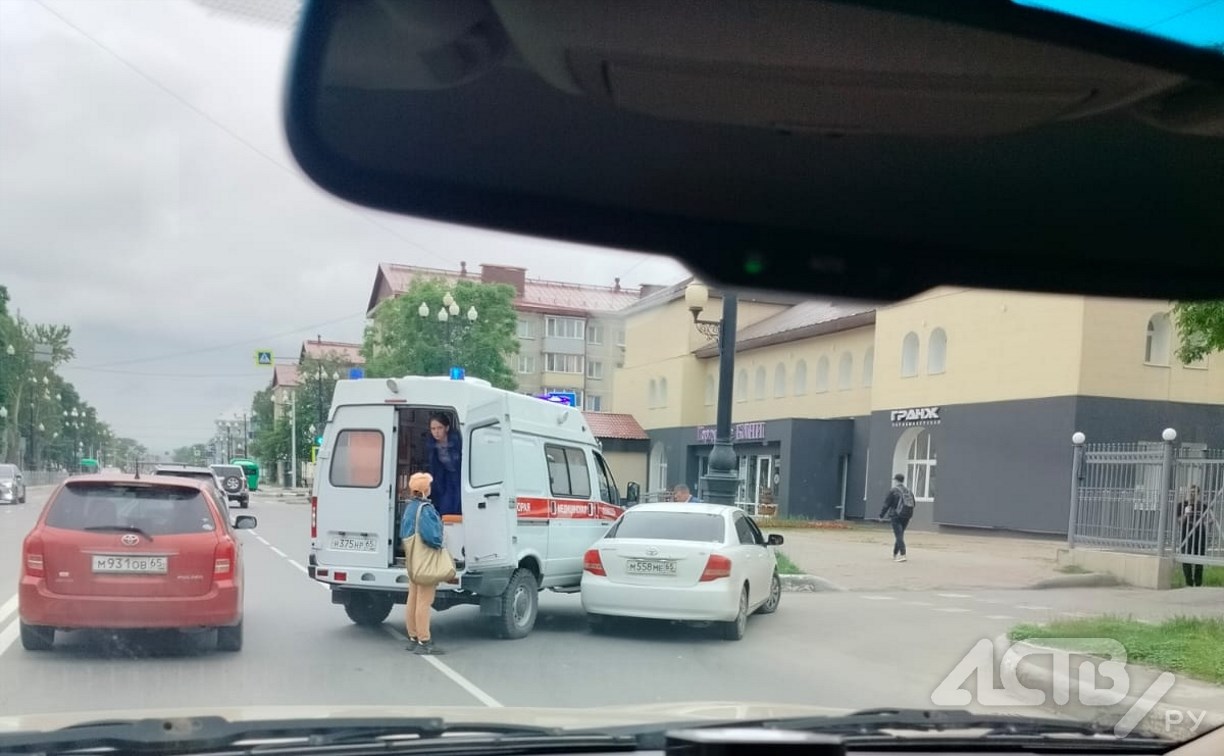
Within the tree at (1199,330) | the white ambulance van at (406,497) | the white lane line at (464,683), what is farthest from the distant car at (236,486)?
the tree at (1199,330)

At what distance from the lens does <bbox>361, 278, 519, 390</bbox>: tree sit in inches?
293

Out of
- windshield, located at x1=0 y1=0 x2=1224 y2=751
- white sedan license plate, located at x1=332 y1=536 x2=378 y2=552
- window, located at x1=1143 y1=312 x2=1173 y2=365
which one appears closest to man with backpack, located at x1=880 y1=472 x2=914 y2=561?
windshield, located at x1=0 y1=0 x2=1224 y2=751

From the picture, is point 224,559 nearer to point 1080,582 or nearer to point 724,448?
point 724,448

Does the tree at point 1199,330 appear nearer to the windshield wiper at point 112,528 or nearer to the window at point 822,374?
the window at point 822,374

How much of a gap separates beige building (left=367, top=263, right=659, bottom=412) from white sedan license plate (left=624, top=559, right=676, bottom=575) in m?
1.92

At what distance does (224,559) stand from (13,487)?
46.1 feet

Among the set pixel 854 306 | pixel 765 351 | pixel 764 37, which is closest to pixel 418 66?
pixel 764 37

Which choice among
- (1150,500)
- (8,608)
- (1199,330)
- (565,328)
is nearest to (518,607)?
(565,328)

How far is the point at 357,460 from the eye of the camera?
1118 cm

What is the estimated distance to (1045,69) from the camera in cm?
380

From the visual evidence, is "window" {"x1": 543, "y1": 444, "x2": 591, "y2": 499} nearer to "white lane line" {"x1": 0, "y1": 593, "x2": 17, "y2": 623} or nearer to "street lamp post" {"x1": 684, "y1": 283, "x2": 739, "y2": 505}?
"street lamp post" {"x1": 684, "y1": 283, "x2": 739, "y2": 505}

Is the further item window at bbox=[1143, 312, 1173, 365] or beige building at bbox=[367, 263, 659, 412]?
window at bbox=[1143, 312, 1173, 365]

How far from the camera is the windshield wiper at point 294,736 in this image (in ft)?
11.6

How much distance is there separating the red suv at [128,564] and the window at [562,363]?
3.55 meters
